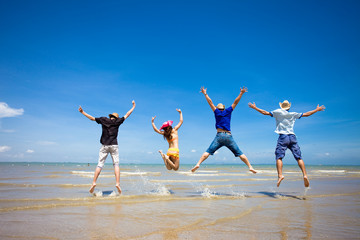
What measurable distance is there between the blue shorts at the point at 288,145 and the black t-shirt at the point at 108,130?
208 inches

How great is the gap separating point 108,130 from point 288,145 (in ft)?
19.0

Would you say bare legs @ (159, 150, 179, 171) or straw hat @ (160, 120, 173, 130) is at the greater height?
straw hat @ (160, 120, 173, 130)

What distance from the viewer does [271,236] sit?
355 centimetres

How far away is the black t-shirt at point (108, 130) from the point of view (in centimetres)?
775

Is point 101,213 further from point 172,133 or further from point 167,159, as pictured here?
point 172,133

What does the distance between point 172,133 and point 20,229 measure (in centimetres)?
527

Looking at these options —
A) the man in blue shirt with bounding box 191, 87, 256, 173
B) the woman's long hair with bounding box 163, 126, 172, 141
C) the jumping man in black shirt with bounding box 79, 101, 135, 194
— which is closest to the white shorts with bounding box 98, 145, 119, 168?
the jumping man in black shirt with bounding box 79, 101, 135, 194

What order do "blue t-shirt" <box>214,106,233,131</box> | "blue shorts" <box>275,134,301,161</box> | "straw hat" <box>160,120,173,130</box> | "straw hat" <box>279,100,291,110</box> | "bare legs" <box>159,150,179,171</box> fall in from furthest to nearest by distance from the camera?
"straw hat" <box>160,120,173,130</box>, "bare legs" <box>159,150,179,171</box>, "straw hat" <box>279,100,291,110</box>, "blue t-shirt" <box>214,106,233,131</box>, "blue shorts" <box>275,134,301,161</box>

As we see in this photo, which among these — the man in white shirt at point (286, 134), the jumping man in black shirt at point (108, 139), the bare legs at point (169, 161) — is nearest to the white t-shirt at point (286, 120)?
the man in white shirt at point (286, 134)

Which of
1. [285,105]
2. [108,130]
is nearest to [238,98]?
[285,105]

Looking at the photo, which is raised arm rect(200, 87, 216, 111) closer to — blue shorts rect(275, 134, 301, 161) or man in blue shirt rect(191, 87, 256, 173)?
man in blue shirt rect(191, 87, 256, 173)

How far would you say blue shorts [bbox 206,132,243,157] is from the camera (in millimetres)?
7543

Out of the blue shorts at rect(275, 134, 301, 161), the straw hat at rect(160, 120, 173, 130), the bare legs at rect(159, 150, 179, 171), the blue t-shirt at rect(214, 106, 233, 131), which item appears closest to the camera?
the blue shorts at rect(275, 134, 301, 161)

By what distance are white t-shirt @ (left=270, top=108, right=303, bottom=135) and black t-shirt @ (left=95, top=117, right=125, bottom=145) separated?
17.2ft
